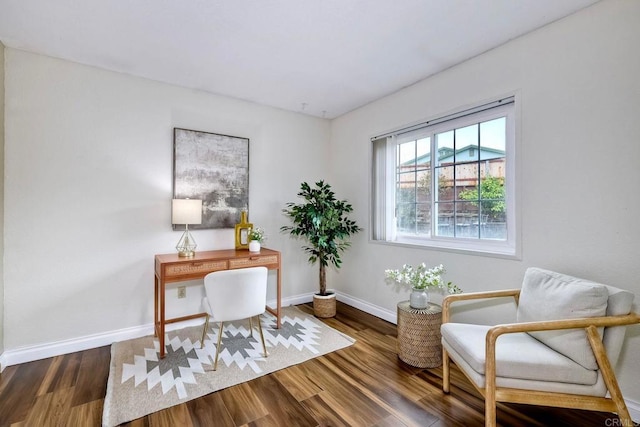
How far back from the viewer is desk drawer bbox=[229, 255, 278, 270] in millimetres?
2717

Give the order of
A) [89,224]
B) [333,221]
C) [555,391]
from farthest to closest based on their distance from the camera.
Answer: [333,221] → [89,224] → [555,391]

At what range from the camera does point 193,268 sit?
251cm

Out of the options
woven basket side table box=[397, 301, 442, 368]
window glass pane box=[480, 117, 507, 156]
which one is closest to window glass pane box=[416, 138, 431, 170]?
window glass pane box=[480, 117, 507, 156]

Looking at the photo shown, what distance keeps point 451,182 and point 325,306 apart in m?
1.86

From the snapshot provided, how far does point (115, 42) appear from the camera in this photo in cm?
→ 222

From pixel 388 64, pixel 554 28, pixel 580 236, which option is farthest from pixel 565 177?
pixel 388 64

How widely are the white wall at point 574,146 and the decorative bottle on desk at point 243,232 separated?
2.03 metres

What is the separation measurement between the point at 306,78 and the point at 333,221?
5.02ft

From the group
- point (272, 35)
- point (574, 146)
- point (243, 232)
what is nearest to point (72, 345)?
point (243, 232)

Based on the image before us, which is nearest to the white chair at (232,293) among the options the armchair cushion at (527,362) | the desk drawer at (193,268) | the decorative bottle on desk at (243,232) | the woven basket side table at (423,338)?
the desk drawer at (193,268)

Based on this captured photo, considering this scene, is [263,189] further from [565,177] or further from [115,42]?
[565,177]

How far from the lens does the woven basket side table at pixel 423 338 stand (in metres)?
2.22

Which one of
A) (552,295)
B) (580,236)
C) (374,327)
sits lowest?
(374,327)

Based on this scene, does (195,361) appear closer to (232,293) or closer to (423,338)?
(232,293)
